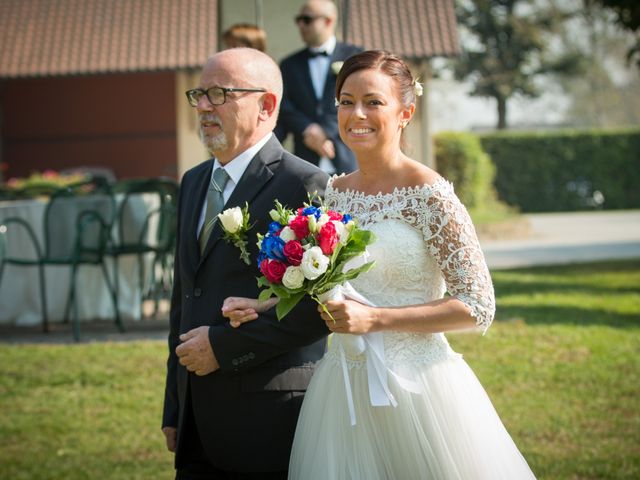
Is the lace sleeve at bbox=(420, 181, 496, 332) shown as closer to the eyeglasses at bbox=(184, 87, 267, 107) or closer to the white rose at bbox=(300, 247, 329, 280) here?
the white rose at bbox=(300, 247, 329, 280)

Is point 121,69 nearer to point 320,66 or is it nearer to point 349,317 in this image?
point 320,66

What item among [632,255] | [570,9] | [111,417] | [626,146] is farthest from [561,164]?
[111,417]

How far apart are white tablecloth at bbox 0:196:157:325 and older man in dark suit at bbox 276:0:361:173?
3535 millimetres

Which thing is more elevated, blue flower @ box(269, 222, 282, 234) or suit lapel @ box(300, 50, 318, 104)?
suit lapel @ box(300, 50, 318, 104)

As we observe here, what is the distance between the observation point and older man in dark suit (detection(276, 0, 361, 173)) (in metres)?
6.73

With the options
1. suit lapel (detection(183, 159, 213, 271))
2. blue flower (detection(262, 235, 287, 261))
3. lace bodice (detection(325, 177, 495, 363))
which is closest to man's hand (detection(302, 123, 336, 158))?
suit lapel (detection(183, 159, 213, 271))

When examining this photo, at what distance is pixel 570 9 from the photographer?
39.8 metres

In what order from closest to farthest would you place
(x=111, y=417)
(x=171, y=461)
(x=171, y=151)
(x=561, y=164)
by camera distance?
(x=171, y=461)
(x=111, y=417)
(x=171, y=151)
(x=561, y=164)

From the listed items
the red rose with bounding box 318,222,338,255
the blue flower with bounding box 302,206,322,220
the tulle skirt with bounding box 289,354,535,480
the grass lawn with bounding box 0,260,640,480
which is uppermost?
the blue flower with bounding box 302,206,322,220

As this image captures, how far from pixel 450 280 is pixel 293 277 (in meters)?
0.57

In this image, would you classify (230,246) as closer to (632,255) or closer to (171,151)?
(632,255)

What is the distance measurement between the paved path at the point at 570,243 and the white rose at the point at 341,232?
12.8m

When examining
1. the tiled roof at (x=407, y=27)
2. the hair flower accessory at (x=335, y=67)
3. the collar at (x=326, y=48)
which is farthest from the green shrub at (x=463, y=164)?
the hair flower accessory at (x=335, y=67)

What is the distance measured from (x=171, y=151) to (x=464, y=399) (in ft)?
75.7
